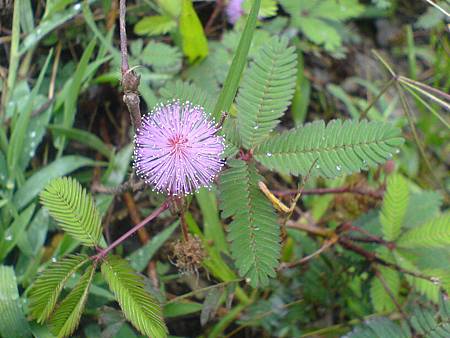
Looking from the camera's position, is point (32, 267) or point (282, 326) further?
point (282, 326)

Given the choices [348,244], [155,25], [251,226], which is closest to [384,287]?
[348,244]

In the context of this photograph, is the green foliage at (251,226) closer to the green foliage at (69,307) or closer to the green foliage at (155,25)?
the green foliage at (69,307)

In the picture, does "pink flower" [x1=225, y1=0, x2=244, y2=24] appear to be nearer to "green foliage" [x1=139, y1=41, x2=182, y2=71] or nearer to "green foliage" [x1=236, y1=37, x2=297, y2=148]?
"green foliage" [x1=139, y1=41, x2=182, y2=71]

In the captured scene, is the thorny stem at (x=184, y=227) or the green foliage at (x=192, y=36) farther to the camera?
the green foliage at (x=192, y=36)

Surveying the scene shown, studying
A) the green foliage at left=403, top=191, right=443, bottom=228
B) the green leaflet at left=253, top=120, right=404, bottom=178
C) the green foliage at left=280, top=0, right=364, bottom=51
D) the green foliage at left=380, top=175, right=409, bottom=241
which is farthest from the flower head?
the green foliage at left=280, top=0, right=364, bottom=51

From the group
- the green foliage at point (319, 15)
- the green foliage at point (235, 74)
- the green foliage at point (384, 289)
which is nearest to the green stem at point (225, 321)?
the green foliage at point (384, 289)

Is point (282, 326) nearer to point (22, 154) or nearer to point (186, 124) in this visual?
point (186, 124)

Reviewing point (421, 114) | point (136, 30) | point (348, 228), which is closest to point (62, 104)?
point (136, 30)
